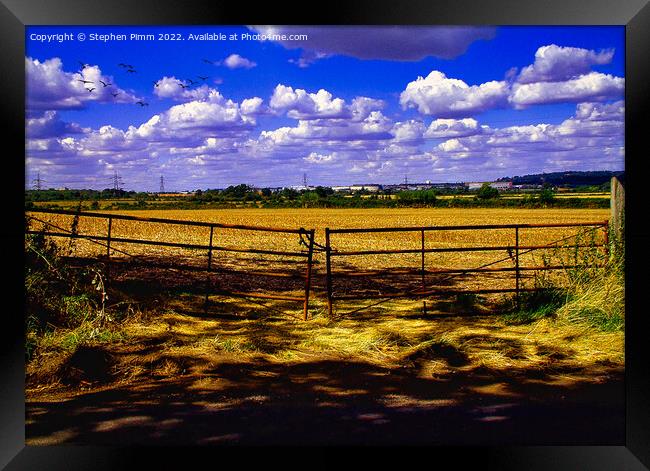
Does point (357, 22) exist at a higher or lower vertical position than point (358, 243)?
higher

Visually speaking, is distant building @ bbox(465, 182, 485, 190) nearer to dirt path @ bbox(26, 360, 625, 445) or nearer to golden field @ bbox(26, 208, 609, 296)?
golden field @ bbox(26, 208, 609, 296)

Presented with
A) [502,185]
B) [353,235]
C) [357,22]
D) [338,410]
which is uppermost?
[357,22]

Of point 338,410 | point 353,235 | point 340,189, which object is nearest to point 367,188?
point 340,189

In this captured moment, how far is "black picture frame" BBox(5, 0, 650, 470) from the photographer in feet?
17.0

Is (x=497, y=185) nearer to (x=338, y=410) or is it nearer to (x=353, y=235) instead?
(x=338, y=410)

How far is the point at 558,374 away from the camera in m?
6.16

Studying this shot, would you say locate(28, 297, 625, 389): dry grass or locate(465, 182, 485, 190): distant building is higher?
locate(465, 182, 485, 190): distant building

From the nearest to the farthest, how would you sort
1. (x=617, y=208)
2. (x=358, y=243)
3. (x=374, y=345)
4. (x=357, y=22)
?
1. (x=357, y=22)
2. (x=374, y=345)
3. (x=617, y=208)
4. (x=358, y=243)

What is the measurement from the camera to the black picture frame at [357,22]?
17.0 feet

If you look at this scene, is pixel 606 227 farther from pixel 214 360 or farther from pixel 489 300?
pixel 214 360

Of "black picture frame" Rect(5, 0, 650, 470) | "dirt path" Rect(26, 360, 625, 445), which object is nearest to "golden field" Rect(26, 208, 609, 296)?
"black picture frame" Rect(5, 0, 650, 470)

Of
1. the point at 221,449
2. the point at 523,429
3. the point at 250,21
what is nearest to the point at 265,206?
the point at 250,21

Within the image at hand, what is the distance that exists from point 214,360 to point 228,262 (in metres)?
6.08

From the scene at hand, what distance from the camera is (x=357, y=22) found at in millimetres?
5234
